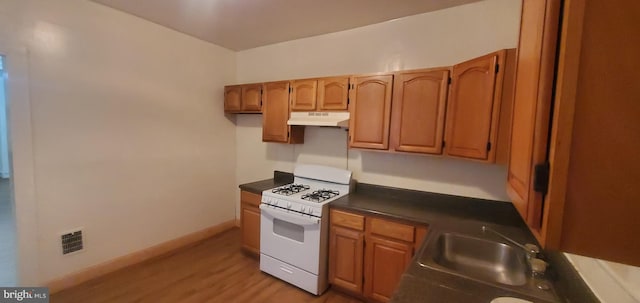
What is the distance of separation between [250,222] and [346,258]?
1250 mm

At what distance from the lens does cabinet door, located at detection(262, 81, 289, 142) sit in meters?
2.97

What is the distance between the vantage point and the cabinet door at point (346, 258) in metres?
2.31

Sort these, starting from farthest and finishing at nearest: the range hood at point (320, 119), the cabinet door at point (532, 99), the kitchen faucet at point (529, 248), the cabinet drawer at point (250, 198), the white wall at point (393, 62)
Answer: the cabinet drawer at point (250, 198) → the range hood at point (320, 119) → the white wall at point (393, 62) → the kitchen faucet at point (529, 248) → the cabinet door at point (532, 99)

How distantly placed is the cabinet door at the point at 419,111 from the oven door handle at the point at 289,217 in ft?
3.30

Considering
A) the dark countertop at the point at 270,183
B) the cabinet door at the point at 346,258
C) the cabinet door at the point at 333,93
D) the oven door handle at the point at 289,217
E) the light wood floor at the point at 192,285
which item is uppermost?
the cabinet door at the point at 333,93

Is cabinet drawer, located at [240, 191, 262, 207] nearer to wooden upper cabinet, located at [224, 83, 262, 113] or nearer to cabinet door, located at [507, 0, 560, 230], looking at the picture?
wooden upper cabinet, located at [224, 83, 262, 113]

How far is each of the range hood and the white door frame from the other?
7.21 feet

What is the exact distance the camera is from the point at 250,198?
118 inches

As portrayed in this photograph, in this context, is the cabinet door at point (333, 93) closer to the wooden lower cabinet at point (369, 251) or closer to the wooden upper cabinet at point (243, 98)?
the wooden upper cabinet at point (243, 98)

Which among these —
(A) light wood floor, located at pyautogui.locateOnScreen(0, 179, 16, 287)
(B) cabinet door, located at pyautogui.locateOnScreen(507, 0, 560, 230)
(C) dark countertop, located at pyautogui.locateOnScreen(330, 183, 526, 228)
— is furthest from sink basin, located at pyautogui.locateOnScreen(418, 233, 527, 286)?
(A) light wood floor, located at pyautogui.locateOnScreen(0, 179, 16, 287)

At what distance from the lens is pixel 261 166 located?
3686mm

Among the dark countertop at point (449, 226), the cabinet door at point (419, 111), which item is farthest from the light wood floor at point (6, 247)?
the cabinet door at point (419, 111)

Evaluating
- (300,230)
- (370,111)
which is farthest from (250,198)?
(370,111)

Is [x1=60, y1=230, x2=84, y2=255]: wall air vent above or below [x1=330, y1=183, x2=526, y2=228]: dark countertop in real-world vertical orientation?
below
